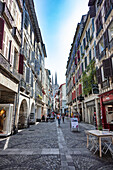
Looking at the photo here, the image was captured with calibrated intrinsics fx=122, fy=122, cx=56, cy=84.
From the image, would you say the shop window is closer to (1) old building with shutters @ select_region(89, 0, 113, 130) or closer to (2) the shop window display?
(1) old building with shutters @ select_region(89, 0, 113, 130)

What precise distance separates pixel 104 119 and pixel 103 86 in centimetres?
343

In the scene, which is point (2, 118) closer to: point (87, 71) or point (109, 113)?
point (109, 113)

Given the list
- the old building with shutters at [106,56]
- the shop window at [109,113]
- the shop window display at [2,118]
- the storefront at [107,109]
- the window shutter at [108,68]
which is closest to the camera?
the shop window display at [2,118]

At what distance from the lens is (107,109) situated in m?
12.4

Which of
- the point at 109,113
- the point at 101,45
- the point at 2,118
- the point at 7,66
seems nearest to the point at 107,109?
the point at 109,113

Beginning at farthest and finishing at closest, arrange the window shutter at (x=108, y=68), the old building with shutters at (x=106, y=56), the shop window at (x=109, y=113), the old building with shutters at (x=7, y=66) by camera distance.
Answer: the shop window at (x=109, y=113) < the old building with shutters at (x=106, y=56) < the window shutter at (x=108, y=68) < the old building with shutters at (x=7, y=66)

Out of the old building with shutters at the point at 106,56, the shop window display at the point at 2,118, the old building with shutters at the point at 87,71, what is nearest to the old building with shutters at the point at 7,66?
the shop window display at the point at 2,118

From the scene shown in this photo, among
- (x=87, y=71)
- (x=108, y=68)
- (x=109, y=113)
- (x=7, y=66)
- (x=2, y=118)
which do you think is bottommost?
(x=2, y=118)

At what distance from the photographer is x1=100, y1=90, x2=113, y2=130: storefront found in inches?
441

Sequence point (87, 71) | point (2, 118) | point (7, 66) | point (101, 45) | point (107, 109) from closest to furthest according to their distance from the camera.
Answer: point (7, 66) → point (2, 118) → point (107, 109) → point (101, 45) → point (87, 71)

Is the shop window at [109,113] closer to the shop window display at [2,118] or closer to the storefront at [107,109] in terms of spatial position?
the storefront at [107,109]

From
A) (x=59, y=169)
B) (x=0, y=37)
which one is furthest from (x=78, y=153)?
(x=0, y=37)

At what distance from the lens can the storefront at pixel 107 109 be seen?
11.2 meters

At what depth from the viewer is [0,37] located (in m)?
7.04
